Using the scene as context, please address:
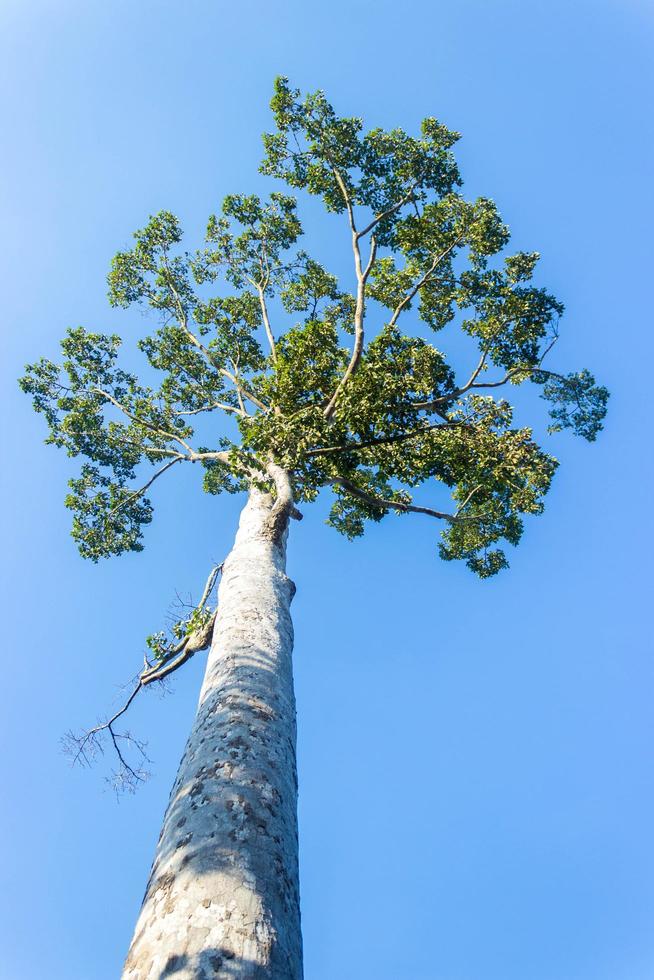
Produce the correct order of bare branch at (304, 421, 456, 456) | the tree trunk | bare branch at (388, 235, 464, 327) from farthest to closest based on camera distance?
bare branch at (388, 235, 464, 327)
bare branch at (304, 421, 456, 456)
the tree trunk

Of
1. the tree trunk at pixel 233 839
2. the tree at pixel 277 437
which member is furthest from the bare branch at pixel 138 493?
the tree trunk at pixel 233 839

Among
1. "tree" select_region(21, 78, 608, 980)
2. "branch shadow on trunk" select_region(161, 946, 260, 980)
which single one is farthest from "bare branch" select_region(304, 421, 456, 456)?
"branch shadow on trunk" select_region(161, 946, 260, 980)

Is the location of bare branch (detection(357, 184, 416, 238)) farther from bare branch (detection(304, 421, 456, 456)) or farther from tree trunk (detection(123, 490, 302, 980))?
tree trunk (detection(123, 490, 302, 980))

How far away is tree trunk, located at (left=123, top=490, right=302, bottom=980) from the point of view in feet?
8.86

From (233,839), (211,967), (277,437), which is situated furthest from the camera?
(277,437)

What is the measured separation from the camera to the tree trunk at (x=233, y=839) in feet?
8.86

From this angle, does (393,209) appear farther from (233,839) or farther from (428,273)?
(233,839)

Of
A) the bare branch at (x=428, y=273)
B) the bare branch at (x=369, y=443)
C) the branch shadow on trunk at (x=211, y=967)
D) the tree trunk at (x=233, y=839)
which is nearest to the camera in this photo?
the branch shadow on trunk at (x=211, y=967)

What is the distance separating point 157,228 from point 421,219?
23.2 ft

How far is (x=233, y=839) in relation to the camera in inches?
130

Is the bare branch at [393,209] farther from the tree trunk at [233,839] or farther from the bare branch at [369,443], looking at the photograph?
the tree trunk at [233,839]

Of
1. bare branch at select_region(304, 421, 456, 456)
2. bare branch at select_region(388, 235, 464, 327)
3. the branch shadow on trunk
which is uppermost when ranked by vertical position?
bare branch at select_region(388, 235, 464, 327)

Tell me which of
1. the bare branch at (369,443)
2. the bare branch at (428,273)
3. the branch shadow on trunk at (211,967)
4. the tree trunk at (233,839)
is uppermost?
the bare branch at (428,273)

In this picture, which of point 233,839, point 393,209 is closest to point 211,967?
point 233,839
